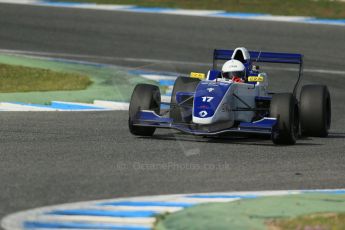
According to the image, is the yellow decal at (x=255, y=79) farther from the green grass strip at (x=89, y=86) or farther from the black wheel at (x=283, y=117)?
the green grass strip at (x=89, y=86)

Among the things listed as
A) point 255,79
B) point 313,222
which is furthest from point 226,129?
point 313,222

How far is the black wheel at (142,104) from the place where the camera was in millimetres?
12289

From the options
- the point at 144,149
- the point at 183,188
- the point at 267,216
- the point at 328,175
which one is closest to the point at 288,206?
the point at 267,216

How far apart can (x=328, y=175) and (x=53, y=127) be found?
4.01 metres

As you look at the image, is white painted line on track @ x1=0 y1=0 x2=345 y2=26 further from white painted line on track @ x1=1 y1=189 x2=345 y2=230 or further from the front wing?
white painted line on track @ x1=1 y1=189 x2=345 y2=230

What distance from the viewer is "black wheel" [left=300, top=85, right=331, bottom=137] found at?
1249 centimetres

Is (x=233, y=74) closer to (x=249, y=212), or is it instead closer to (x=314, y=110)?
(x=314, y=110)

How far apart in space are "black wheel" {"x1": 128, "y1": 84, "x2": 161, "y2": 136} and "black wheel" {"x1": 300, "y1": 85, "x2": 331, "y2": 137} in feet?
5.71

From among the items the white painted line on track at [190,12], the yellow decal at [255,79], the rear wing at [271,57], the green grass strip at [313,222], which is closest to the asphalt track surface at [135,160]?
the yellow decal at [255,79]

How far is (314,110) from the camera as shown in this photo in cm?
1252

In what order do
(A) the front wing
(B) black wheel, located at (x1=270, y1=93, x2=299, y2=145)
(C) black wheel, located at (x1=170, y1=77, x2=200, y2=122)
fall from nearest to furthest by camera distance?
(A) the front wing → (B) black wheel, located at (x1=270, y1=93, x2=299, y2=145) → (C) black wheel, located at (x1=170, y1=77, x2=200, y2=122)

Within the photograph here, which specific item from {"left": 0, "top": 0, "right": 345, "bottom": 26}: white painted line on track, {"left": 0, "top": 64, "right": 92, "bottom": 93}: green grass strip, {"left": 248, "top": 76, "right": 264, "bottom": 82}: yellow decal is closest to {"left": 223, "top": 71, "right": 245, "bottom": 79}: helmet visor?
{"left": 248, "top": 76, "right": 264, "bottom": 82}: yellow decal

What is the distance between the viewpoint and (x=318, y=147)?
39.3 ft

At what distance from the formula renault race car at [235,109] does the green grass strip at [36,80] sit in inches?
167
